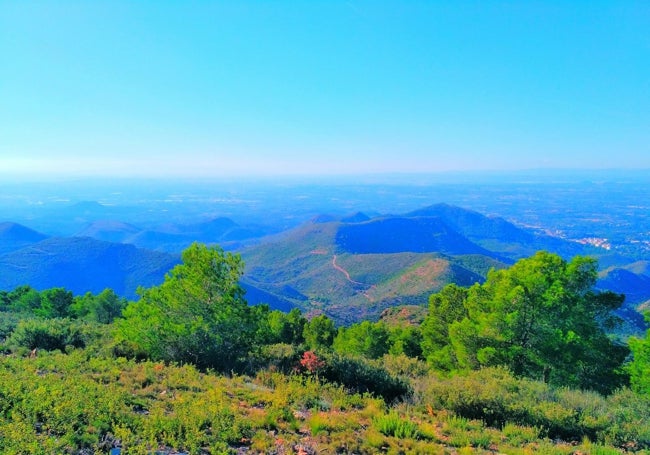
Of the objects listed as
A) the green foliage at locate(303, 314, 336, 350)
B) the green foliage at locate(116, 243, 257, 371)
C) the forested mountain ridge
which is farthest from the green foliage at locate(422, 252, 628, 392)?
the green foliage at locate(303, 314, 336, 350)

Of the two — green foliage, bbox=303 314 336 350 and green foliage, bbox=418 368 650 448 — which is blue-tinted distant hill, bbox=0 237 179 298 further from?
green foliage, bbox=418 368 650 448

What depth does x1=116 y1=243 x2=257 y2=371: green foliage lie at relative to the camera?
A: 13.3 meters

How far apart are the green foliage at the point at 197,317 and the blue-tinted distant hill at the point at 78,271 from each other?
6783 inches

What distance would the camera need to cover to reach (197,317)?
14141 millimetres

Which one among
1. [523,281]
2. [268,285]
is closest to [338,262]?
[268,285]

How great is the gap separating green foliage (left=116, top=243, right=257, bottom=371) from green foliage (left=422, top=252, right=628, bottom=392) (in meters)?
11.0

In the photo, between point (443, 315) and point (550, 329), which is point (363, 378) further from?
point (443, 315)

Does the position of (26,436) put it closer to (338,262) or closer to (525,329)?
(525,329)

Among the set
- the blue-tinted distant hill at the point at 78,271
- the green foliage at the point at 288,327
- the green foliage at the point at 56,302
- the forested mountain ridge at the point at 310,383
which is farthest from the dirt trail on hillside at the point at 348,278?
the forested mountain ridge at the point at 310,383

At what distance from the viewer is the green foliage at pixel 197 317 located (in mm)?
Answer: 13266

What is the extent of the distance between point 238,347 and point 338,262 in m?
174

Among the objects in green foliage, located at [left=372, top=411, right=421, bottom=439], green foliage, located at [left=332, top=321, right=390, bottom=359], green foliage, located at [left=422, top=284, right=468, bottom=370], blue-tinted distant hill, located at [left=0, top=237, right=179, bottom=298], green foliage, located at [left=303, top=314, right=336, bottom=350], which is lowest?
blue-tinted distant hill, located at [left=0, top=237, right=179, bottom=298]

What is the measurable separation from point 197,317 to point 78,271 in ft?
723

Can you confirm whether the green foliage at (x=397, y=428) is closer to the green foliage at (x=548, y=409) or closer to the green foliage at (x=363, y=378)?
the green foliage at (x=548, y=409)
